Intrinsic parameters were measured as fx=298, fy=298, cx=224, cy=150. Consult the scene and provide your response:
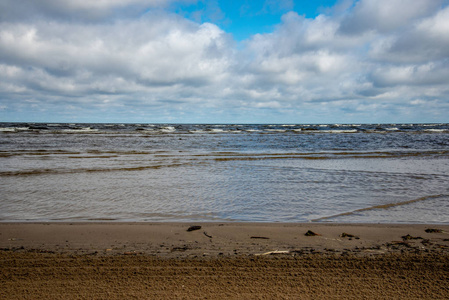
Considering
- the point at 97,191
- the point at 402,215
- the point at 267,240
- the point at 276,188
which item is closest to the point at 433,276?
the point at 267,240

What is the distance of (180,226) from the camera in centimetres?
587

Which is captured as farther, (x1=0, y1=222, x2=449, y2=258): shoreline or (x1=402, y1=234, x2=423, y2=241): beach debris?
(x1=402, y1=234, x2=423, y2=241): beach debris

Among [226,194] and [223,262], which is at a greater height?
[223,262]

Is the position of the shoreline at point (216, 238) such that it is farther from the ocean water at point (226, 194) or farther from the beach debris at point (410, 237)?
the ocean water at point (226, 194)

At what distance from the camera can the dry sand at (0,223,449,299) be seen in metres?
3.39

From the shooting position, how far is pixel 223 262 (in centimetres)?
408

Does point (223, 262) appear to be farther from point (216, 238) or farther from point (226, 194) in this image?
point (226, 194)

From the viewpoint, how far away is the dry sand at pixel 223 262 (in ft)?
11.1

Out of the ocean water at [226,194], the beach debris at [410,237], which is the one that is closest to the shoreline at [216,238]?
the beach debris at [410,237]

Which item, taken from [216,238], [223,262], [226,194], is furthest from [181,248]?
[226,194]

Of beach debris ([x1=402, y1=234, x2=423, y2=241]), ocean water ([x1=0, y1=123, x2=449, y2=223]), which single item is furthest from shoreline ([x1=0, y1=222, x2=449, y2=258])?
ocean water ([x1=0, y1=123, x2=449, y2=223])

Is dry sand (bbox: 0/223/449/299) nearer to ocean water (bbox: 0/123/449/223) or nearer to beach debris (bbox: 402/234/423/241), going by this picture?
beach debris (bbox: 402/234/423/241)

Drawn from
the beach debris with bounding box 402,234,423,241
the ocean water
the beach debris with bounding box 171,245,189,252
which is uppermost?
the beach debris with bounding box 402,234,423,241

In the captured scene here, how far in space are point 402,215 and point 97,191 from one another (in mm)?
8287
